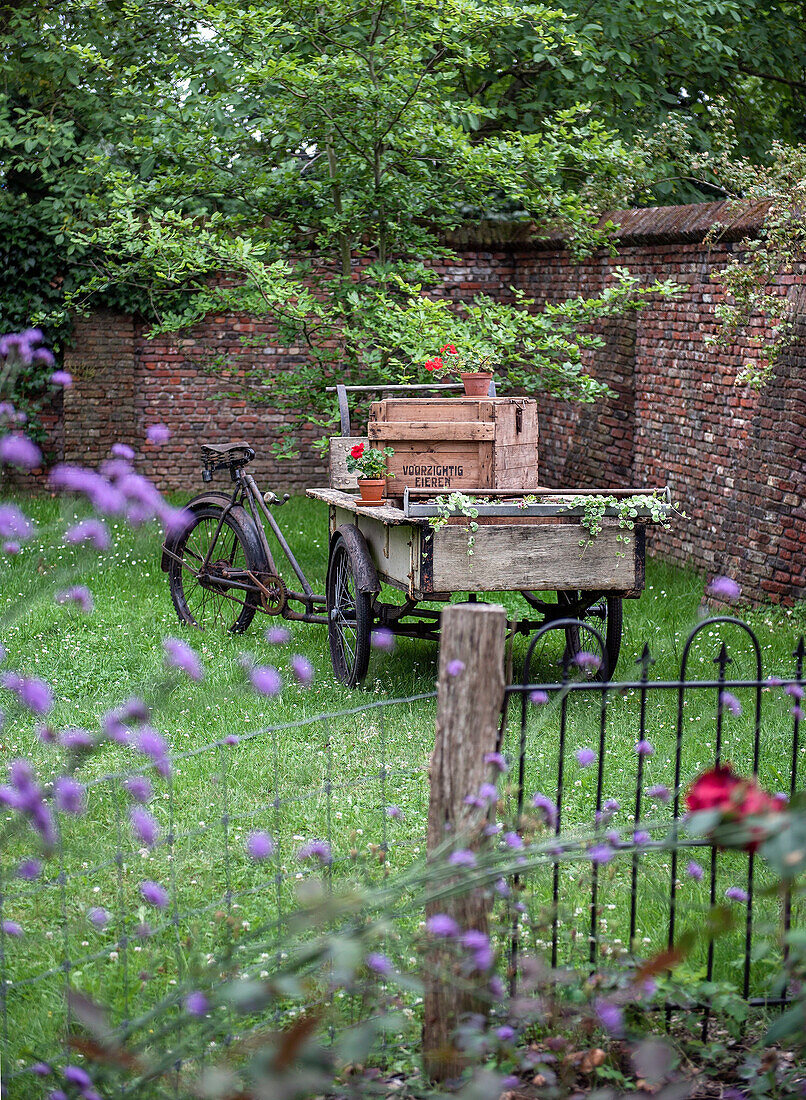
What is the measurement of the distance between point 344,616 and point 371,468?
2.90 feet

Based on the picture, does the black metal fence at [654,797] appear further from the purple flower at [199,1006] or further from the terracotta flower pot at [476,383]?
the terracotta flower pot at [476,383]

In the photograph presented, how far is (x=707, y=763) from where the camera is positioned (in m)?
4.86

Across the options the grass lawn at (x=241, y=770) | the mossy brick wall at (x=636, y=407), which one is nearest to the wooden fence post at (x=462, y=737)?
the grass lawn at (x=241, y=770)

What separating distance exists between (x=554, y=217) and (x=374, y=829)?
6.83m

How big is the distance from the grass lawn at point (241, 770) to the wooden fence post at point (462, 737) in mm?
401

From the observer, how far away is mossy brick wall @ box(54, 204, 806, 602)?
7.84m

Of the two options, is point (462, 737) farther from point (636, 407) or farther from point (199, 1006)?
point (636, 407)

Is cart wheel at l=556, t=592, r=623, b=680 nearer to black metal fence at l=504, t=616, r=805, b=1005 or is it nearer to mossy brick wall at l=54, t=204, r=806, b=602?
black metal fence at l=504, t=616, r=805, b=1005

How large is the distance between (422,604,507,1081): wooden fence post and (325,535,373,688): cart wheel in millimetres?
3195

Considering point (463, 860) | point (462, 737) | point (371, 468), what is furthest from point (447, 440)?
point (463, 860)

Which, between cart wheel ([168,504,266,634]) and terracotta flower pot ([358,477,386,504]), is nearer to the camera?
terracotta flower pot ([358,477,386,504])

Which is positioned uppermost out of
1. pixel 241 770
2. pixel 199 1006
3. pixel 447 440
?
pixel 447 440

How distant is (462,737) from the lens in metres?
2.63

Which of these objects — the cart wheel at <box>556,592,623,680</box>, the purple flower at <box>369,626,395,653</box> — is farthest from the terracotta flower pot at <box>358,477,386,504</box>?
the cart wheel at <box>556,592,623,680</box>
